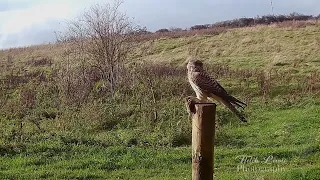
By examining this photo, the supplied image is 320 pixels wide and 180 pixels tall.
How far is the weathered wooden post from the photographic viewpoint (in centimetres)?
440

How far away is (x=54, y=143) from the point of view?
12141 mm

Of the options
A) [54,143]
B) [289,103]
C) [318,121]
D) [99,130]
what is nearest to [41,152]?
[54,143]

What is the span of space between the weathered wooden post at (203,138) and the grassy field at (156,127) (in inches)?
163

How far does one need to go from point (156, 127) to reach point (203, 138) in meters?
9.71

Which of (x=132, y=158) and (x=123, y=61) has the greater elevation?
(x=123, y=61)

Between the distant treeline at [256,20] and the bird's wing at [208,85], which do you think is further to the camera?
the distant treeline at [256,20]

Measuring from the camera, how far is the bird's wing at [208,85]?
7.12m

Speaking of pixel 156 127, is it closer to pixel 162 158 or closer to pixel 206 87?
pixel 162 158

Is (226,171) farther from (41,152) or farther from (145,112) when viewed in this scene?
(145,112)

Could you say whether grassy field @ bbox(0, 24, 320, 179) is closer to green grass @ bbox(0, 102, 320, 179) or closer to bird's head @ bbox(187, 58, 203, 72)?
green grass @ bbox(0, 102, 320, 179)

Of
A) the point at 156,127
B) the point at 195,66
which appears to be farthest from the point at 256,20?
the point at 195,66

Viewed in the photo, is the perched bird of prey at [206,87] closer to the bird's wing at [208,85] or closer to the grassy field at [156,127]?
the bird's wing at [208,85]

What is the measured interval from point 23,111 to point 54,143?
5.53 m

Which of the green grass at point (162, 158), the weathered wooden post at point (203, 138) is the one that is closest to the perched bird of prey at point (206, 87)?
the green grass at point (162, 158)
